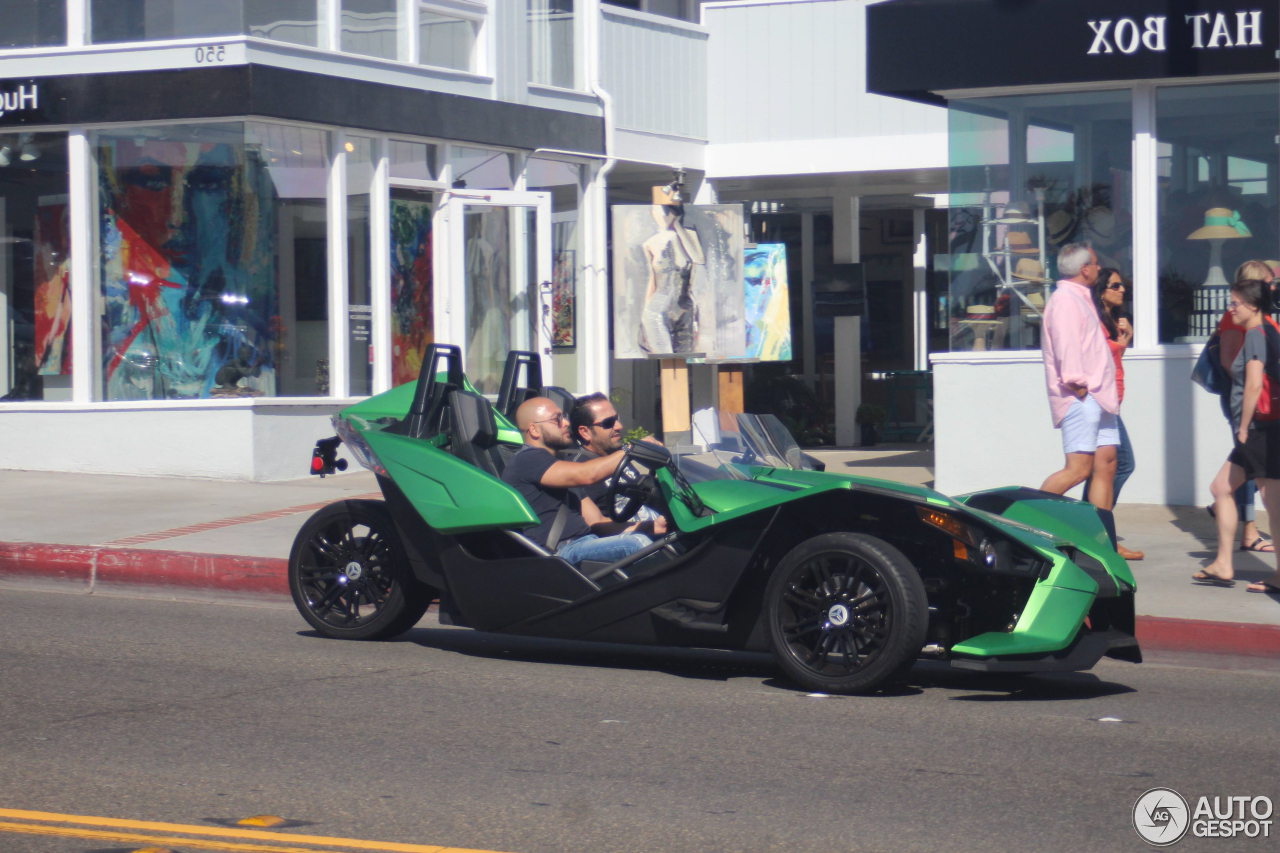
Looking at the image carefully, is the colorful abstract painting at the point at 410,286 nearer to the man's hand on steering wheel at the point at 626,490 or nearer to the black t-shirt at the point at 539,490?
the black t-shirt at the point at 539,490

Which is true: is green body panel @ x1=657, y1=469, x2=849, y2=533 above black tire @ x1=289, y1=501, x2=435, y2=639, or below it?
above

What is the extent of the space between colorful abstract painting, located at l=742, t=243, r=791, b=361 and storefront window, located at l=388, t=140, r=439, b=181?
3.66m

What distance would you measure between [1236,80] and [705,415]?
7.06m

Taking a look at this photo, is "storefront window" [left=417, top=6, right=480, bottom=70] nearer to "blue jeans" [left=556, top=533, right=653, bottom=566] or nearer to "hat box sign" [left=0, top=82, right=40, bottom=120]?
"hat box sign" [left=0, top=82, right=40, bottom=120]

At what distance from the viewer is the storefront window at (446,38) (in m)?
14.8

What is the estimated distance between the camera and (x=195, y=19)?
1304 centimetres

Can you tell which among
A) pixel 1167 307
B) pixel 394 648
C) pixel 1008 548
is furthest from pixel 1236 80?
pixel 394 648

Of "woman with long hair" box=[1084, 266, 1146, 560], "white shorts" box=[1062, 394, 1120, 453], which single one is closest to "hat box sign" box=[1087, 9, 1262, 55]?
"woman with long hair" box=[1084, 266, 1146, 560]

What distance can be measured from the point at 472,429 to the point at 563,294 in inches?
392

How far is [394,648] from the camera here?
23.6ft

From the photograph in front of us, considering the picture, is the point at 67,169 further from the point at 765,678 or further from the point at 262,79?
the point at 765,678

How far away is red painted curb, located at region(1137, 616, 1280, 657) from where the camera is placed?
275 inches

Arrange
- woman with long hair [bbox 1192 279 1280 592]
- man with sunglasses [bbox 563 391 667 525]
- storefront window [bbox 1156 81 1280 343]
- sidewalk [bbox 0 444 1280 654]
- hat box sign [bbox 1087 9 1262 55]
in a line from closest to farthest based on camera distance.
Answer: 1. man with sunglasses [bbox 563 391 667 525]
2. sidewalk [bbox 0 444 1280 654]
3. woman with long hair [bbox 1192 279 1280 592]
4. hat box sign [bbox 1087 9 1262 55]
5. storefront window [bbox 1156 81 1280 343]

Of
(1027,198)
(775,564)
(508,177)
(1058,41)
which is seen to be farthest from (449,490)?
(508,177)
